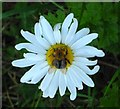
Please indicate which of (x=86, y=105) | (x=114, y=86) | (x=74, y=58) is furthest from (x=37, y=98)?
(x=74, y=58)

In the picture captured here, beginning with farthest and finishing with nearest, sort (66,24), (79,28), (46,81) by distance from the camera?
(79,28), (46,81), (66,24)

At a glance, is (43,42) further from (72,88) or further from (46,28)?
(72,88)

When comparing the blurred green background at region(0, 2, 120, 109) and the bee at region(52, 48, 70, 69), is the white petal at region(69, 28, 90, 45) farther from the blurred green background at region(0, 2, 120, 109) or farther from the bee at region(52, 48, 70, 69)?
the blurred green background at region(0, 2, 120, 109)

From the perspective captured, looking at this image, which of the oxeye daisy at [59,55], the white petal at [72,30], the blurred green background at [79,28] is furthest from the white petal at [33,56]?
the blurred green background at [79,28]

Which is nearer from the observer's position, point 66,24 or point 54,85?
point 66,24

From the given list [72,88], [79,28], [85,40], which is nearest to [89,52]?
[85,40]

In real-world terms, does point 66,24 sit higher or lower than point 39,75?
higher

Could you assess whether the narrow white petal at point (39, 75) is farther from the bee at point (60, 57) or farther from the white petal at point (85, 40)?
the white petal at point (85, 40)

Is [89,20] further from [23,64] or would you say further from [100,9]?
[23,64]
